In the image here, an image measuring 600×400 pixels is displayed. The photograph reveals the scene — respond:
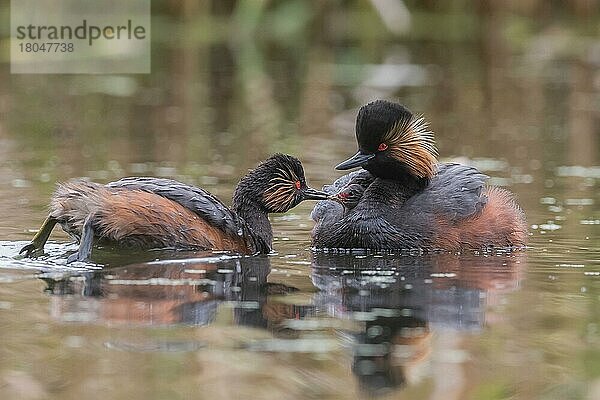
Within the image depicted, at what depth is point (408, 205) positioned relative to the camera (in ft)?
29.5

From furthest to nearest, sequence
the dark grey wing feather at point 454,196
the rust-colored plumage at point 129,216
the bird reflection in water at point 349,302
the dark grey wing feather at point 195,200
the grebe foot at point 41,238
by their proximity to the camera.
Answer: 1. the dark grey wing feather at point 454,196
2. the dark grey wing feather at point 195,200
3. the grebe foot at point 41,238
4. the rust-colored plumage at point 129,216
5. the bird reflection in water at point 349,302

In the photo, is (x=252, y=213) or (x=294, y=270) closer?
(x=294, y=270)

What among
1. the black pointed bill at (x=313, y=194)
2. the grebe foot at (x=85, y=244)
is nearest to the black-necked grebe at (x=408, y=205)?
the black pointed bill at (x=313, y=194)

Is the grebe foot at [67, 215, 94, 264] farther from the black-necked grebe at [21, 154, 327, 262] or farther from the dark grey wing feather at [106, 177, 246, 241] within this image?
the dark grey wing feather at [106, 177, 246, 241]

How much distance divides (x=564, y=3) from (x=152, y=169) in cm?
1334

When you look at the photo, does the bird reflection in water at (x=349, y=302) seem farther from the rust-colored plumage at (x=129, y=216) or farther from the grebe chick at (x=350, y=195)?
the grebe chick at (x=350, y=195)

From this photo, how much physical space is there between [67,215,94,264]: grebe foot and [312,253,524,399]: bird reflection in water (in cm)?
138

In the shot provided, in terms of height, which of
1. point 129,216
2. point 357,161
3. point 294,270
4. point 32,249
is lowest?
point 294,270

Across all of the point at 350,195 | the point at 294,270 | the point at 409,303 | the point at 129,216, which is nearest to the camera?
the point at 409,303

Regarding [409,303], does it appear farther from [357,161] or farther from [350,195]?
[350,195]

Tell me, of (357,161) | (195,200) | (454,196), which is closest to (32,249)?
(195,200)

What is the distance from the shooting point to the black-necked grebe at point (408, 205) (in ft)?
28.9

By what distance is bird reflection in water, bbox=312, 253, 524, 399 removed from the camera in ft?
18.7

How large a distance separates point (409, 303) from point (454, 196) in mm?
2179
